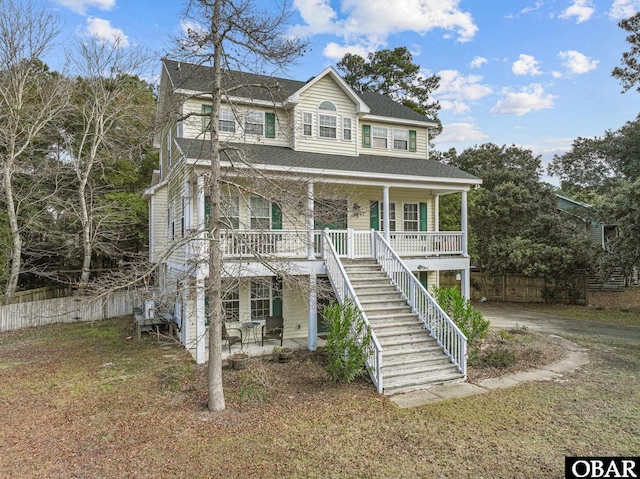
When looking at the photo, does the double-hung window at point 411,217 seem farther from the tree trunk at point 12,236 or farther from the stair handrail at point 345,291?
the tree trunk at point 12,236

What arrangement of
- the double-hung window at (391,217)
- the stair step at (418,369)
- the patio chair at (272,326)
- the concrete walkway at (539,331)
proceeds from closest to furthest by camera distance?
the concrete walkway at (539,331) → the stair step at (418,369) → the patio chair at (272,326) → the double-hung window at (391,217)

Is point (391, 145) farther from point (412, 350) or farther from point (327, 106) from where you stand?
point (412, 350)

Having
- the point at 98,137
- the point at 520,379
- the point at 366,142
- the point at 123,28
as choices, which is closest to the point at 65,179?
the point at 98,137

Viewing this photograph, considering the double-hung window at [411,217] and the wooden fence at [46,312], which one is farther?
the double-hung window at [411,217]

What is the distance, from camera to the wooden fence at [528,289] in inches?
788

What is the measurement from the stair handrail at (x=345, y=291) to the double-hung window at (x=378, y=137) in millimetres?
5925

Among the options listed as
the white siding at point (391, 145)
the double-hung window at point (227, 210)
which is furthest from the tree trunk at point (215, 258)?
the white siding at point (391, 145)

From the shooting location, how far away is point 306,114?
13.8m

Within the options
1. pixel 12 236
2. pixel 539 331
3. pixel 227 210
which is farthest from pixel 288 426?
pixel 12 236

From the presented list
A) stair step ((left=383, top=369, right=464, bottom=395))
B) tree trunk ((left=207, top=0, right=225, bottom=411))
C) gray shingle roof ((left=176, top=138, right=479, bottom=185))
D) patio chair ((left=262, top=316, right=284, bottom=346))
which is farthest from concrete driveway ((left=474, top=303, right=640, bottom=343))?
tree trunk ((left=207, top=0, right=225, bottom=411))

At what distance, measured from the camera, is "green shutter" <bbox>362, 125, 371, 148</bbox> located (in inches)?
602

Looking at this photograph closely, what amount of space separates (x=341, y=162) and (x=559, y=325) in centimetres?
1076

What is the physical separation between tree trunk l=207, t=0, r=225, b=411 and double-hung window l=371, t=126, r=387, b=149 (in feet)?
30.1

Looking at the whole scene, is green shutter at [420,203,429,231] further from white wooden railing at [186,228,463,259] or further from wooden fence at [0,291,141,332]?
wooden fence at [0,291,141,332]
